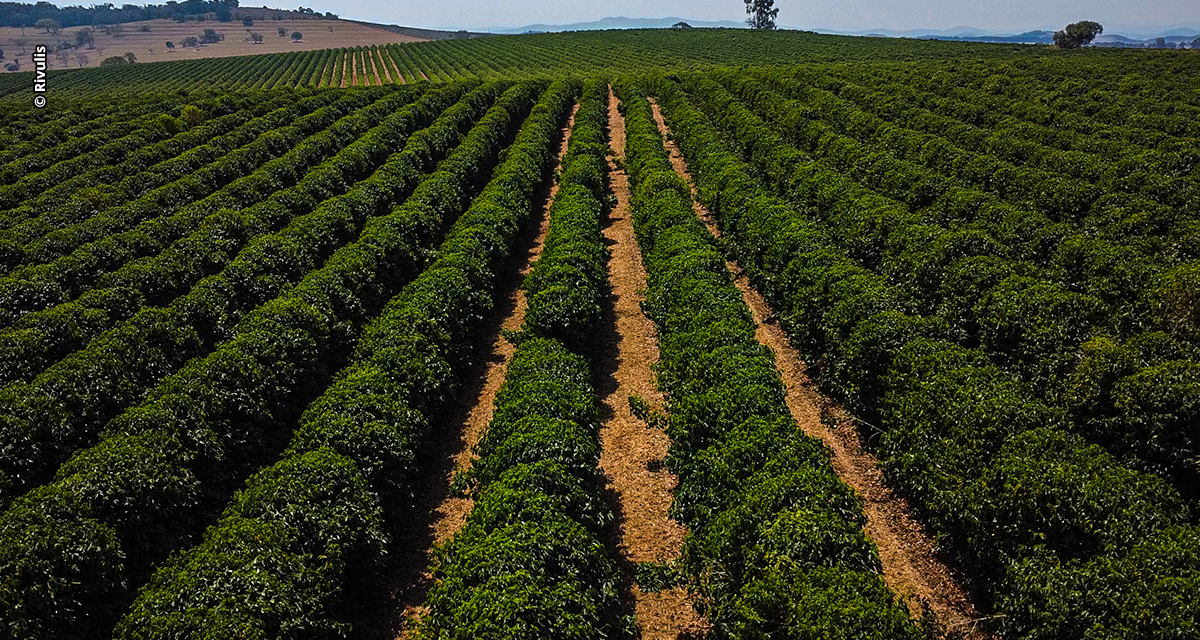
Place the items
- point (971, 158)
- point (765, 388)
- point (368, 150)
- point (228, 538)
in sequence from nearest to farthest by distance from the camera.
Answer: point (228, 538), point (765, 388), point (971, 158), point (368, 150)

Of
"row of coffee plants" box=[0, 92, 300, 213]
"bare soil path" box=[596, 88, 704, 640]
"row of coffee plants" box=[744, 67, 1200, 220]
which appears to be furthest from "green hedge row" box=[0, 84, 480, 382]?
"row of coffee plants" box=[744, 67, 1200, 220]

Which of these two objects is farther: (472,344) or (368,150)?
(368,150)

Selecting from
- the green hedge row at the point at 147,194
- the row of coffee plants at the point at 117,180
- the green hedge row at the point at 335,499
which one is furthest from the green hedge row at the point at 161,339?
the row of coffee plants at the point at 117,180

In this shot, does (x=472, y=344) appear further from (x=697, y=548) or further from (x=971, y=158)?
(x=971, y=158)

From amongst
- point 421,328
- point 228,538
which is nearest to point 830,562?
point 228,538

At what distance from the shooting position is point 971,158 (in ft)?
89.2

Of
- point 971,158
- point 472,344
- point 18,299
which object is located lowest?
point 472,344

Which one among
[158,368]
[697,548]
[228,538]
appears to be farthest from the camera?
[158,368]

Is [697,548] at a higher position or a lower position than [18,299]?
lower

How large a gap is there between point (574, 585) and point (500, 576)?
1.17 metres

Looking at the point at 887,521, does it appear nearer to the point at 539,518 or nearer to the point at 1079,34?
the point at 539,518

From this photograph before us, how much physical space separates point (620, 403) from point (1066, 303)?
11.3 m

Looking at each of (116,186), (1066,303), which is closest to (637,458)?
(1066,303)

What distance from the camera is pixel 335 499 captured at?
1102 cm
